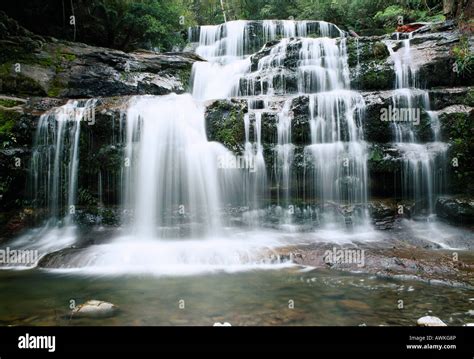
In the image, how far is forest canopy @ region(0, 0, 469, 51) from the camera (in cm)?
1445

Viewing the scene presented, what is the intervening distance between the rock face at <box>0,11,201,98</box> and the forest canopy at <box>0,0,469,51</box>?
163cm

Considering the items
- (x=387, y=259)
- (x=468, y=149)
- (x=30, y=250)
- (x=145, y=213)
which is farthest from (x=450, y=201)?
(x=30, y=250)

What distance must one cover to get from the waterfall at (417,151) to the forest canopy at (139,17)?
914 cm

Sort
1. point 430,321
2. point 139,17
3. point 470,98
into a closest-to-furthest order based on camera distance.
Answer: point 430,321 < point 470,98 < point 139,17

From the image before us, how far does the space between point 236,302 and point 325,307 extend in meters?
1.10

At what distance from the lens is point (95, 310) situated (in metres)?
4.24

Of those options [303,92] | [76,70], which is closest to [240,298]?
[303,92]

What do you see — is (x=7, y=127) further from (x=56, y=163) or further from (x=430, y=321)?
(x=430, y=321)

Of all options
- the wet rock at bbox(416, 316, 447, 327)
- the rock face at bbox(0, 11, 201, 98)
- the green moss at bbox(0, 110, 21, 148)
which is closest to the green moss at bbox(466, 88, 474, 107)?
the wet rock at bbox(416, 316, 447, 327)

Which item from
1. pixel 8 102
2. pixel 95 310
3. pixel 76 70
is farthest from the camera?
pixel 76 70

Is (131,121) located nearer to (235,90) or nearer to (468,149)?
(235,90)

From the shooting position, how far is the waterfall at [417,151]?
9.07 m

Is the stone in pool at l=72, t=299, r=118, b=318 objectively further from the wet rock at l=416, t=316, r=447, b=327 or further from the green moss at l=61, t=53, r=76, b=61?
the green moss at l=61, t=53, r=76, b=61

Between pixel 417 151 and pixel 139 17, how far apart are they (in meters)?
11.8
